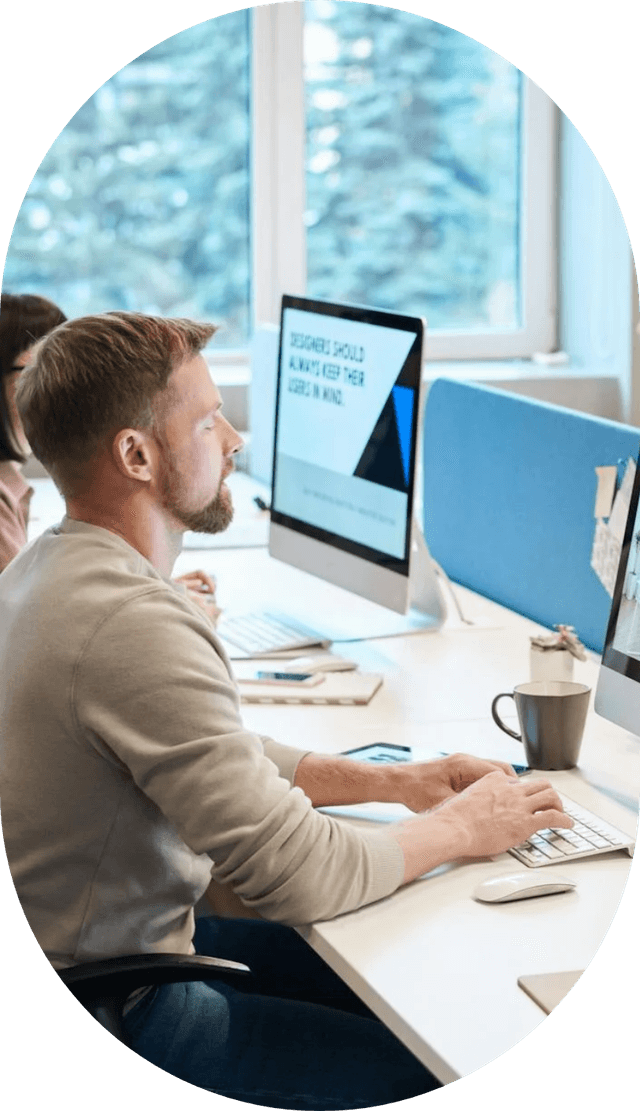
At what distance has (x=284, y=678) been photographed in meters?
1.86

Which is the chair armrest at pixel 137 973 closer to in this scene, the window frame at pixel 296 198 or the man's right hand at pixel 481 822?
the man's right hand at pixel 481 822

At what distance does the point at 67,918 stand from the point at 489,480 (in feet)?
4.18

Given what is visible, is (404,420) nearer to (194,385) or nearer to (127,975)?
(194,385)

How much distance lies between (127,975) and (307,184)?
314 centimetres

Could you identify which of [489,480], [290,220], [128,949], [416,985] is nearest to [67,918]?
[128,949]

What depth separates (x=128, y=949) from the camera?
1276 millimetres

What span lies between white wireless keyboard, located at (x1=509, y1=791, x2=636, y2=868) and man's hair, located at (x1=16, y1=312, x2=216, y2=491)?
1.82 ft

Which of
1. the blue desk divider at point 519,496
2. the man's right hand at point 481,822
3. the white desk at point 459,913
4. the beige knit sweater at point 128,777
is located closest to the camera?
the white desk at point 459,913

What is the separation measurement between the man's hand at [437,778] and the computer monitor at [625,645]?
0.14 m

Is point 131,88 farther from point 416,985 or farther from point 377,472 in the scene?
point 416,985

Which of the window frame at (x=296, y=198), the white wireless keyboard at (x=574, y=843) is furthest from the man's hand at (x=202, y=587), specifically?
the window frame at (x=296, y=198)

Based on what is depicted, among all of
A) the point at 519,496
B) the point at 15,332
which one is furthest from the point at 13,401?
the point at 519,496

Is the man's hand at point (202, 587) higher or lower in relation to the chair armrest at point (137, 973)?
higher

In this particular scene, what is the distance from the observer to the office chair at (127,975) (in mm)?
1213
